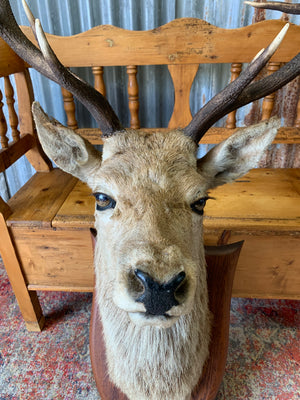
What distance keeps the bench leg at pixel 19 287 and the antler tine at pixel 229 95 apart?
1.41 m

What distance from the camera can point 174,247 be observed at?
1039mm

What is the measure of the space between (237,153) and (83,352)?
179 centimetres

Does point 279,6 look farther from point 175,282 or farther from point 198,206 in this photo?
point 175,282

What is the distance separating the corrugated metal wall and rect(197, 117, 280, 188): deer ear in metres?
1.56

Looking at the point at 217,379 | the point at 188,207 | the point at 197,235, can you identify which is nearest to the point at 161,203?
the point at 188,207

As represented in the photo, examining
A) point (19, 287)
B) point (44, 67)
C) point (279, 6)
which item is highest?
point (279, 6)

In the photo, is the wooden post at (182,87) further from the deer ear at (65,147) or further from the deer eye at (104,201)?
the deer eye at (104,201)

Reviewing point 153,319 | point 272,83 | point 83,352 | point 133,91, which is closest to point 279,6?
point 272,83

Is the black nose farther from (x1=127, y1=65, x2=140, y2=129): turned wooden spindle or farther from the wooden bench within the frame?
(x1=127, y1=65, x2=140, y2=129): turned wooden spindle

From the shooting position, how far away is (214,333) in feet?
A: 5.70

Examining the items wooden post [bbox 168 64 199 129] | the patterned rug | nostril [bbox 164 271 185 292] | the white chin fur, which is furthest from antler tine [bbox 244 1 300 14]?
the patterned rug

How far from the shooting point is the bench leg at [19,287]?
6.96 ft

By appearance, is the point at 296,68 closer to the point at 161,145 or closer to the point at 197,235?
the point at 161,145

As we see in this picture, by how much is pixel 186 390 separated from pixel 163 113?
2.25 m
